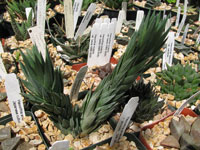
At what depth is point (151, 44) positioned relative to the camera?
0.89m

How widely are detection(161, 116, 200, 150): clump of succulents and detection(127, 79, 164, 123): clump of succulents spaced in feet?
0.39

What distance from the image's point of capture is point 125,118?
90 centimetres

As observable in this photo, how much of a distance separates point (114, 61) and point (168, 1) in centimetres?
200

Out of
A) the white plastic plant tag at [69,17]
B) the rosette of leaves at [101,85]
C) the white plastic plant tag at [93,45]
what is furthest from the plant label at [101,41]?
the rosette of leaves at [101,85]

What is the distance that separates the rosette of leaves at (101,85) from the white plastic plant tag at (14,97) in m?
0.11

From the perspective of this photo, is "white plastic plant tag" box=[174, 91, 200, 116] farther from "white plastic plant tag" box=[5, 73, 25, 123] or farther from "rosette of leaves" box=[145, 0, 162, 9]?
"rosette of leaves" box=[145, 0, 162, 9]

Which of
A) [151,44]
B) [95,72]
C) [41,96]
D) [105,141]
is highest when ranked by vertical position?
[151,44]

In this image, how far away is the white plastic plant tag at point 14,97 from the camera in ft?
3.13

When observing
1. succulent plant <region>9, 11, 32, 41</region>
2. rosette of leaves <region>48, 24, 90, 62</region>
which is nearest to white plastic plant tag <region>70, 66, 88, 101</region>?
rosette of leaves <region>48, 24, 90, 62</region>

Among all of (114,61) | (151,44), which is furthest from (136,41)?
(114,61)

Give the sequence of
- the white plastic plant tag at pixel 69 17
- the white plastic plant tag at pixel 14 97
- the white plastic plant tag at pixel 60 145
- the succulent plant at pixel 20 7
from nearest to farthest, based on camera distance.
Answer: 1. the white plastic plant tag at pixel 60 145
2. the white plastic plant tag at pixel 14 97
3. the white plastic plant tag at pixel 69 17
4. the succulent plant at pixel 20 7

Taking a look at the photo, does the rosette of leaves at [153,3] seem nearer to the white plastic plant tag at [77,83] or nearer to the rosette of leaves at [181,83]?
the rosette of leaves at [181,83]

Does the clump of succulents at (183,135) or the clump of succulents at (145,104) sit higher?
the clump of succulents at (145,104)

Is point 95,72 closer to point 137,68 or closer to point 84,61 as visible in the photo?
point 84,61
